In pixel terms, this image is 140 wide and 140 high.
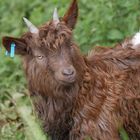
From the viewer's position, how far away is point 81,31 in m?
8.74

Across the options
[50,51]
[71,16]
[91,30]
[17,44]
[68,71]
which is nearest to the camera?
[68,71]

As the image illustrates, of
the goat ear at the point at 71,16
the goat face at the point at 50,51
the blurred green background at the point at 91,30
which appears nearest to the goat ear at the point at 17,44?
the goat face at the point at 50,51

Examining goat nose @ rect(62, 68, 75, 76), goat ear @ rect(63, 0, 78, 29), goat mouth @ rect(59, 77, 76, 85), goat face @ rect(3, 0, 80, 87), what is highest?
goat ear @ rect(63, 0, 78, 29)

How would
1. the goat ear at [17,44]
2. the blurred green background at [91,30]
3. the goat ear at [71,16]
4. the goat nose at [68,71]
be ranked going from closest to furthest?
the goat nose at [68,71], the goat ear at [17,44], the goat ear at [71,16], the blurred green background at [91,30]

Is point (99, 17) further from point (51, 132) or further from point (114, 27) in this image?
point (51, 132)

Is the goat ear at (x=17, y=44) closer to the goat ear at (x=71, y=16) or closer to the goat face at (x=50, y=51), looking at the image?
the goat face at (x=50, y=51)

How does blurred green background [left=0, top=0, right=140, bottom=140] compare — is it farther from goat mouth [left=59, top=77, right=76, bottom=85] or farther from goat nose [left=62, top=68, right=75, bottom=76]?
goat nose [left=62, top=68, right=75, bottom=76]

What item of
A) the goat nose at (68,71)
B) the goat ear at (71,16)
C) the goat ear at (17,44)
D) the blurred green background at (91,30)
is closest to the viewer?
the goat nose at (68,71)

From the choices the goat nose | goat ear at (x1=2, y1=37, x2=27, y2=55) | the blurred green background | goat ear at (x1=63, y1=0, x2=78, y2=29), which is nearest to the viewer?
the goat nose

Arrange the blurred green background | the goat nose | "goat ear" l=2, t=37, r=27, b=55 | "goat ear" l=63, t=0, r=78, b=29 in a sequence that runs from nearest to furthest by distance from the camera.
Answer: the goat nose < "goat ear" l=2, t=37, r=27, b=55 < "goat ear" l=63, t=0, r=78, b=29 < the blurred green background

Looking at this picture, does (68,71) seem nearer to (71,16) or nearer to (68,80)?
(68,80)

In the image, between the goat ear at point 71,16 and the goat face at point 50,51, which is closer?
the goat face at point 50,51

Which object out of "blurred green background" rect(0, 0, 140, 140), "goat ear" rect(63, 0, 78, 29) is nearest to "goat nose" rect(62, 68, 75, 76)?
"goat ear" rect(63, 0, 78, 29)

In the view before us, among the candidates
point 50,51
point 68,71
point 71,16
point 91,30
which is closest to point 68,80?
point 68,71
